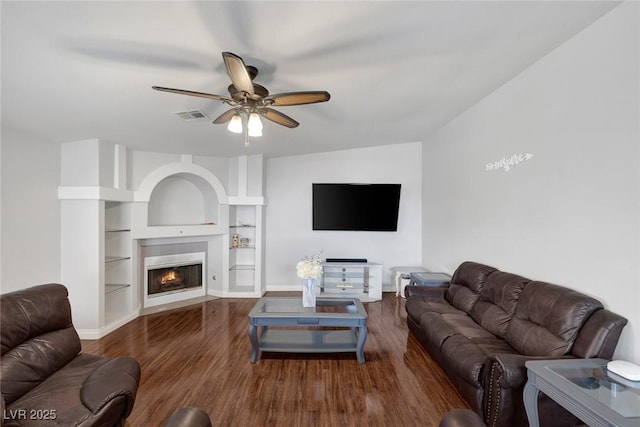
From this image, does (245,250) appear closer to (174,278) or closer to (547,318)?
(174,278)

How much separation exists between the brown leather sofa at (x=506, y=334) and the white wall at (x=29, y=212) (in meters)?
4.61

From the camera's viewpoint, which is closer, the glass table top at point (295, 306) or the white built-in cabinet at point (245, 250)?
the glass table top at point (295, 306)

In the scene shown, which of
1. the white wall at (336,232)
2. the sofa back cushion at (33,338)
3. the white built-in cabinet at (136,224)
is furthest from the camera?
the white wall at (336,232)

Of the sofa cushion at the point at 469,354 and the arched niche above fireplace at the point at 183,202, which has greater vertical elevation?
the arched niche above fireplace at the point at 183,202

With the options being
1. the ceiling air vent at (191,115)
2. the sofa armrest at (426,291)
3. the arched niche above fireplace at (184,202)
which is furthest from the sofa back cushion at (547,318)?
the arched niche above fireplace at (184,202)

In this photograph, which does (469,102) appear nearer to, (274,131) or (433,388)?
(274,131)

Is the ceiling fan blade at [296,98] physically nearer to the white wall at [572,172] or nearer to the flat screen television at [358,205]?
the white wall at [572,172]

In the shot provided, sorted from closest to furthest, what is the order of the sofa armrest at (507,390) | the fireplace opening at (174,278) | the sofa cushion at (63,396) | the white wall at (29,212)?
1. the sofa cushion at (63,396)
2. the sofa armrest at (507,390)
3. the white wall at (29,212)
4. the fireplace opening at (174,278)

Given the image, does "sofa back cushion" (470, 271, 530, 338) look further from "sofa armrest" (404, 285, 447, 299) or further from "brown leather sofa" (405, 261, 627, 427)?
"sofa armrest" (404, 285, 447, 299)

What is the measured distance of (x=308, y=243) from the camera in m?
5.71

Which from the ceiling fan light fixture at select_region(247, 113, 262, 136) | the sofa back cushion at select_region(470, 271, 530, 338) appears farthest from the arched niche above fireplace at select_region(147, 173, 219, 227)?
the sofa back cushion at select_region(470, 271, 530, 338)

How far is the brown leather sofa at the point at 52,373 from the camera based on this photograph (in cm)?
158

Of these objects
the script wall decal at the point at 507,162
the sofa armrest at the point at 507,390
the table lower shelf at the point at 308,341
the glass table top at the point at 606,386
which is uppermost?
the script wall decal at the point at 507,162

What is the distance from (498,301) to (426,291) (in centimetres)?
105
